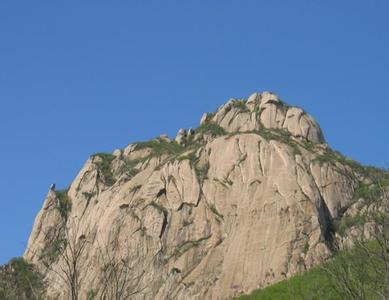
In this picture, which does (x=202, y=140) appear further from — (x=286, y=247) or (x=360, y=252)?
(x=360, y=252)

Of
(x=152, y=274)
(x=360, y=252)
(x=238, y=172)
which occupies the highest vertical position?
(x=238, y=172)

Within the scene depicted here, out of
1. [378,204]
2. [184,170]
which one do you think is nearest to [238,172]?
[184,170]

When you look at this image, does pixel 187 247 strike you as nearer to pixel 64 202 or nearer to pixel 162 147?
pixel 162 147

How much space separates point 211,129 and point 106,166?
489 inches

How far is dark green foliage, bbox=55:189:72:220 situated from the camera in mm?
83681

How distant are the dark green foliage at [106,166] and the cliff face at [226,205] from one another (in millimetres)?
563

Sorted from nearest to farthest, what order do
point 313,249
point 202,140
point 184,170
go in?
point 313,249, point 184,170, point 202,140

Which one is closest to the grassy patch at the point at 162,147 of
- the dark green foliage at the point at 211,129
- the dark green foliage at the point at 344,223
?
the dark green foliage at the point at 211,129

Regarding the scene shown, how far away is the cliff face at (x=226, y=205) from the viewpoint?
66312 millimetres

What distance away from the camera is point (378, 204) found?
22.5m

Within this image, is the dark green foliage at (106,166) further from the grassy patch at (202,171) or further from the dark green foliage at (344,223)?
the dark green foliage at (344,223)

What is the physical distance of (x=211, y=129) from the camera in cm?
8638

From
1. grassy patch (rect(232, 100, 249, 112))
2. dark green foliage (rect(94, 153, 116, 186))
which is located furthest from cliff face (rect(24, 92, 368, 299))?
dark green foliage (rect(94, 153, 116, 186))

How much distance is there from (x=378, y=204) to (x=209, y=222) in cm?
4948
